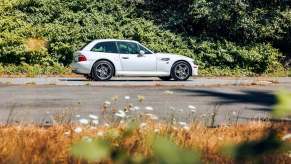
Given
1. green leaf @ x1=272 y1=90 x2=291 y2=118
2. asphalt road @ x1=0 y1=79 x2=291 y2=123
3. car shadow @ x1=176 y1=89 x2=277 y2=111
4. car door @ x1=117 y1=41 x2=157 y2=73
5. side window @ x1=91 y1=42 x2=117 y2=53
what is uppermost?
green leaf @ x1=272 y1=90 x2=291 y2=118

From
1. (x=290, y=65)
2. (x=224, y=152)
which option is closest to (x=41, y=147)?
(x=224, y=152)

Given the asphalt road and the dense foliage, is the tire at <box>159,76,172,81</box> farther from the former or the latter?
the asphalt road

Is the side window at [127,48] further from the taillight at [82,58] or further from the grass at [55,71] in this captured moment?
the grass at [55,71]

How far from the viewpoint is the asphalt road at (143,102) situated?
11.2 m

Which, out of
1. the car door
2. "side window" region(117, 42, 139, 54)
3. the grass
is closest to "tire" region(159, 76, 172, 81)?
the car door

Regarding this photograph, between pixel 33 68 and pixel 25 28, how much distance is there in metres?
1.99

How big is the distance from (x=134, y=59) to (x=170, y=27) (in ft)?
19.0

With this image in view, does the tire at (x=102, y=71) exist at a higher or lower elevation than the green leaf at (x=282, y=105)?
lower

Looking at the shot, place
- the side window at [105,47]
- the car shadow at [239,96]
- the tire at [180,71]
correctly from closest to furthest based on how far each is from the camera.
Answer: the car shadow at [239,96]
the side window at [105,47]
the tire at [180,71]

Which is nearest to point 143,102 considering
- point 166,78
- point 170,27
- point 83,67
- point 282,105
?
point 83,67

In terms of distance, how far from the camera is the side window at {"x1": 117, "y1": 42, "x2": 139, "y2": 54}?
21.3m

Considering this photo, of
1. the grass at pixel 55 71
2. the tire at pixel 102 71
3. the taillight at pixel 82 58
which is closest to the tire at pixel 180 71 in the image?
the tire at pixel 102 71

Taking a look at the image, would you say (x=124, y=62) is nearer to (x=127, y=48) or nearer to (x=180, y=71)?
(x=127, y=48)

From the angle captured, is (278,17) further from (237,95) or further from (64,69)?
(237,95)
